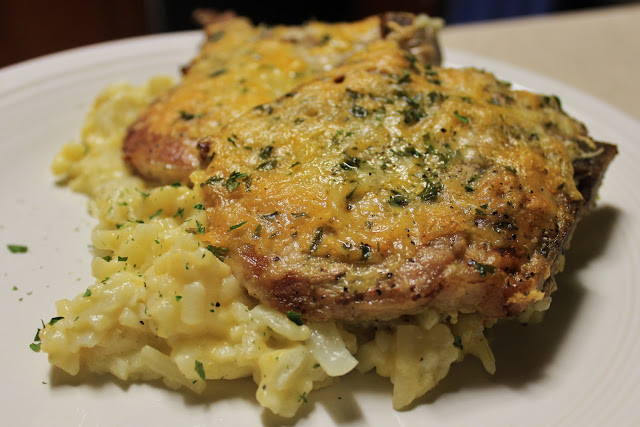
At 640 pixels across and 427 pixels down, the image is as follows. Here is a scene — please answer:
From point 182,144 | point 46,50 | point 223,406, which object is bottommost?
point 46,50

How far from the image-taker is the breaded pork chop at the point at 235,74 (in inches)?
124

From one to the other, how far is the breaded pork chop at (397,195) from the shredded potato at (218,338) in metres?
0.10

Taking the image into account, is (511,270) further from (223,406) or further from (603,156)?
(223,406)

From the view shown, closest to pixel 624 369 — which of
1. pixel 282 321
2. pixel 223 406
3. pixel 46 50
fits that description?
pixel 282 321

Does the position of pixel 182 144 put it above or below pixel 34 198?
above

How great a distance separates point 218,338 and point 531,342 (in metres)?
1.32

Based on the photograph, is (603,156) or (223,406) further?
(603,156)

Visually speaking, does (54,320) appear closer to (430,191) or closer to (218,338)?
(218,338)

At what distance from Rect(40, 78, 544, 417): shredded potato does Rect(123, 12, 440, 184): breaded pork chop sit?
27.7 inches

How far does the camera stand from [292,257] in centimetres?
235

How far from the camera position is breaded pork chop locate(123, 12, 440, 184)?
314 centimetres

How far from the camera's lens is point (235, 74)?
3.53m

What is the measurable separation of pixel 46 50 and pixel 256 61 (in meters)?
4.98

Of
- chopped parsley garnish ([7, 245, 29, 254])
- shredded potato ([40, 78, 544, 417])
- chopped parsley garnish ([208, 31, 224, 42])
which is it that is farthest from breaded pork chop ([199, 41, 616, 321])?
chopped parsley garnish ([208, 31, 224, 42])
